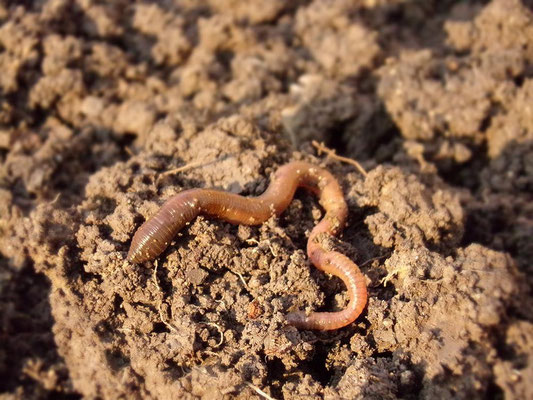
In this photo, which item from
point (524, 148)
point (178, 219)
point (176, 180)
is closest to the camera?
point (178, 219)

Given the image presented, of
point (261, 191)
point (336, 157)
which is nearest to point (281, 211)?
point (261, 191)

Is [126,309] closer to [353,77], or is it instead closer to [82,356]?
[82,356]

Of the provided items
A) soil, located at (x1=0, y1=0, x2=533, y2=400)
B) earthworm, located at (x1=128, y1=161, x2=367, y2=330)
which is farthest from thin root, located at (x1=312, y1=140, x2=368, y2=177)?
earthworm, located at (x1=128, y1=161, x2=367, y2=330)

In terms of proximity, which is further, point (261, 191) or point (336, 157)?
point (336, 157)

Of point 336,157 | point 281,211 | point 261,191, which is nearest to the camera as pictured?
point 281,211

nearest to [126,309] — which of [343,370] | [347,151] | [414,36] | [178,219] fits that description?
[178,219]

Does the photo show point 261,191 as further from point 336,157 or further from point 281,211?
point 336,157
